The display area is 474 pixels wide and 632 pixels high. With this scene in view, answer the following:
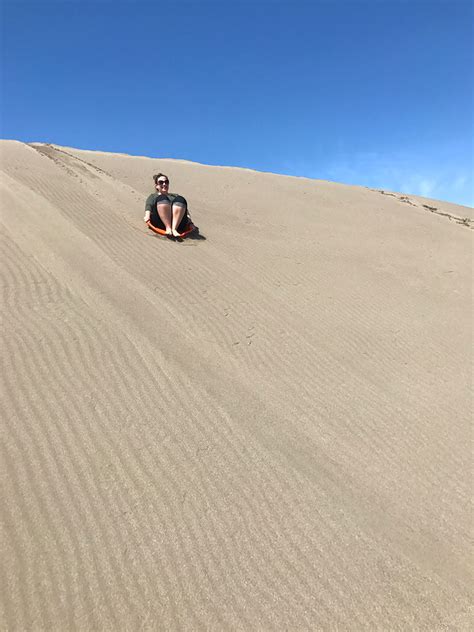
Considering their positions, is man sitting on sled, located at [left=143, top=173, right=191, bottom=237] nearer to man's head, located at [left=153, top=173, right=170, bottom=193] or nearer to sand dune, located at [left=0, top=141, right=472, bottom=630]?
man's head, located at [left=153, top=173, right=170, bottom=193]

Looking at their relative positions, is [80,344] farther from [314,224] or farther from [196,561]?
[314,224]

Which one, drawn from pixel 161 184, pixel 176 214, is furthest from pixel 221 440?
pixel 161 184

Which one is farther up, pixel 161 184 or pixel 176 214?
pixel 161 184

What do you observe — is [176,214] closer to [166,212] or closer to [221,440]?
[166,212]

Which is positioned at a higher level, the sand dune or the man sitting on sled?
the man sitting on sled

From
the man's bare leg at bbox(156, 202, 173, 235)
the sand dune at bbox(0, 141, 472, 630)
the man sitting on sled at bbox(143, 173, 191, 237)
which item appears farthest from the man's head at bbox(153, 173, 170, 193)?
the sand dune at bbox(0, 141, 472, 630)

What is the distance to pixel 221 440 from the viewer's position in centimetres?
316

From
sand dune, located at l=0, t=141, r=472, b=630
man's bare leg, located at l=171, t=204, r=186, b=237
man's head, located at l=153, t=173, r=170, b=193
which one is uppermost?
man's head, located at l=153, t=173, r=170, b=193

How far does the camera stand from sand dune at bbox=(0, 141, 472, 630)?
2.22 meters

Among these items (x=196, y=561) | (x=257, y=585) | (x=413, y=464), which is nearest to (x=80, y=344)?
(x=196, y=561)

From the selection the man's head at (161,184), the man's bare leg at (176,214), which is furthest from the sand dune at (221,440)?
the man's head at (161,184)

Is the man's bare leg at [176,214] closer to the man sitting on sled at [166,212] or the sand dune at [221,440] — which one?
the man sitting on sled at [166,212]

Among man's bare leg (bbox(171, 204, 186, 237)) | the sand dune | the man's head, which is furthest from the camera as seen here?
the man's head

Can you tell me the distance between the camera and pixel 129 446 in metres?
2.93
